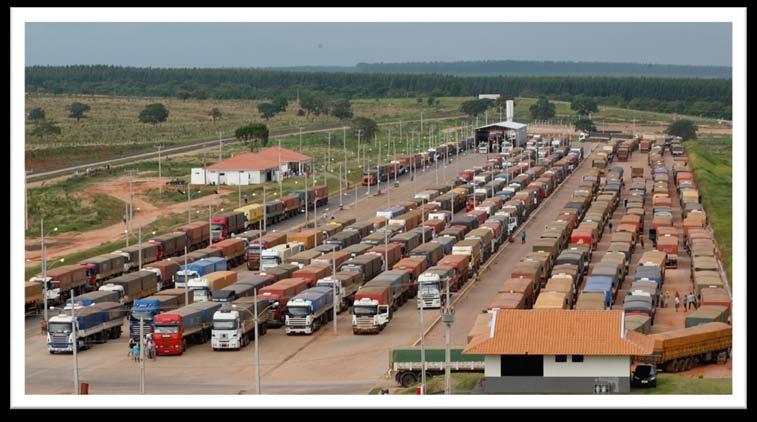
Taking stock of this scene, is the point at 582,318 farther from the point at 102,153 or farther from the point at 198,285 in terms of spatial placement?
the point at 102,153

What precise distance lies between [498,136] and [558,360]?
13272 cm

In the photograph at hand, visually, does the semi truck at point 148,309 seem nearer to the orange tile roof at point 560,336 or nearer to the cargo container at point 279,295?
the cargo container at point 279,295

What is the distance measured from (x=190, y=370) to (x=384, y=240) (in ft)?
96.2

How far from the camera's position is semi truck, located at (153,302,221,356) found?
56438 mm

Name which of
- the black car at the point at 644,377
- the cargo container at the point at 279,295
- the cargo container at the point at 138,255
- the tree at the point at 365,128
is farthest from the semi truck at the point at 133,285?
the tree at the point at 365,128

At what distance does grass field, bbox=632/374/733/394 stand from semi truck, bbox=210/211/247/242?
45.0m

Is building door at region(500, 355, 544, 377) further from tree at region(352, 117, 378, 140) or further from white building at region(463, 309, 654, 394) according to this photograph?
tree at region(352, 117, 378, 140)

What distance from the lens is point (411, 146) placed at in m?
168

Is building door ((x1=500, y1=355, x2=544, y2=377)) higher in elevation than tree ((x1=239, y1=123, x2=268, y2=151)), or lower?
lower

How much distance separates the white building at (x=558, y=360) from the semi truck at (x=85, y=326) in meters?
16.6

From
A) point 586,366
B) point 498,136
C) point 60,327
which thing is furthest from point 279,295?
point 498,136

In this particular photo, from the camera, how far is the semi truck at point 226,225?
89.7m

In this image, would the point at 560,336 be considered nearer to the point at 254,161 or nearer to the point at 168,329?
the point at 168,329

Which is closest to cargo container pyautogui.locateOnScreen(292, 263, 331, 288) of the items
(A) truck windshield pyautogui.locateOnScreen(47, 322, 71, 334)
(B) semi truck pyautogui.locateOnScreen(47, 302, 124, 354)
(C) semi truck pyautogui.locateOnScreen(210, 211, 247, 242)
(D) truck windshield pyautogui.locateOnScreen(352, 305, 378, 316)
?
(D) truck windshield pyautogui.locateOnScreen(352, 305, 378, 316)
